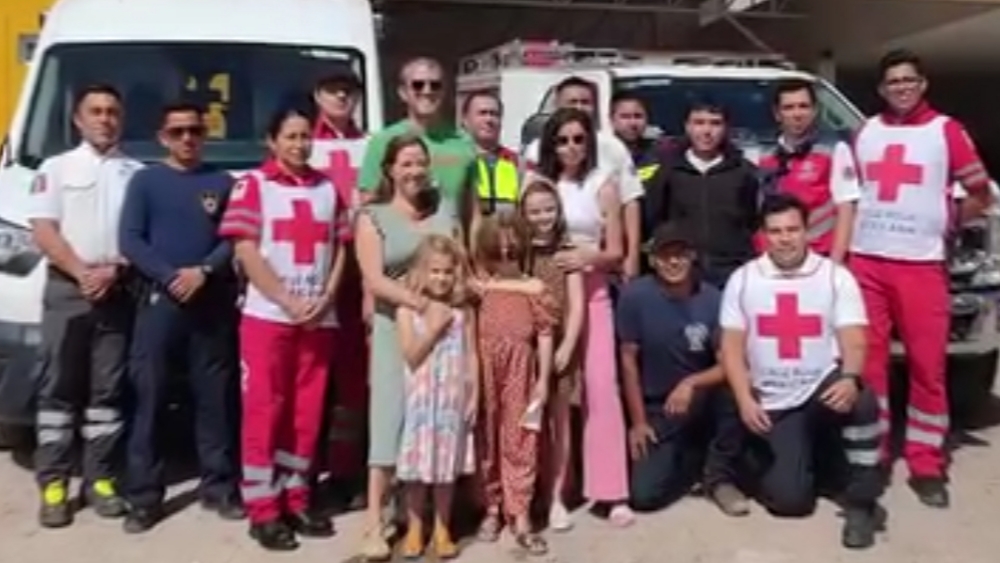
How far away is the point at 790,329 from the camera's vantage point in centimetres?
588

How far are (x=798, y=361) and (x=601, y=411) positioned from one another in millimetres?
800

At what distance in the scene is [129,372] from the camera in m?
5.69

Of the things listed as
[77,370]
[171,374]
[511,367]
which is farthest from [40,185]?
[511,367]

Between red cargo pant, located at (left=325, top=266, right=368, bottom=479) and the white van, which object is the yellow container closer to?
the white van

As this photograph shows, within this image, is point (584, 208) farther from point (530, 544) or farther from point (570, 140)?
point (530, 544)

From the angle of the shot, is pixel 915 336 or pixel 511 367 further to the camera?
pixel 915 336

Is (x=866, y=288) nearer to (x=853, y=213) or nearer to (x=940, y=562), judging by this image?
(x=853, y=213)

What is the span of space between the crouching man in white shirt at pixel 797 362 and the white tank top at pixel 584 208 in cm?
61

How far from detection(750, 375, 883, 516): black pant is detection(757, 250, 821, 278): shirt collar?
0.43 meters

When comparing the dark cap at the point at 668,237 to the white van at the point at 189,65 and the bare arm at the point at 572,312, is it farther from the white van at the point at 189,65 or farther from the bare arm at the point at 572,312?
the white van at the point at 189,65

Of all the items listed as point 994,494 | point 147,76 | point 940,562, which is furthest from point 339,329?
point 994,494

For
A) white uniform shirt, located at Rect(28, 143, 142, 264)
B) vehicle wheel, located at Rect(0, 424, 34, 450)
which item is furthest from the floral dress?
vehicle wheel, located at Rect(0, 424, 34, 450)

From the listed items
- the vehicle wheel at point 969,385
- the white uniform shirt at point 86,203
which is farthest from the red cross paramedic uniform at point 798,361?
the white uniform shirt at point 86,203

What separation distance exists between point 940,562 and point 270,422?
2.52 m
